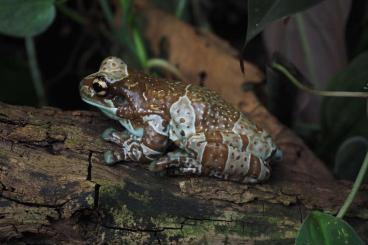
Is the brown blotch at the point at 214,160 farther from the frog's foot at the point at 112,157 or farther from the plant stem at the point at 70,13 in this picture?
the plant stem at the point at 70,13

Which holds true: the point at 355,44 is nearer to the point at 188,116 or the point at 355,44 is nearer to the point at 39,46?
the point at 188,116

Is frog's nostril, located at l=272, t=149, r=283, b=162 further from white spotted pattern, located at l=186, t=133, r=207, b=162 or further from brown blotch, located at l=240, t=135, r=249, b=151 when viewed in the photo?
white spotted pattern, located at l=186, t=133, r=207, b=162

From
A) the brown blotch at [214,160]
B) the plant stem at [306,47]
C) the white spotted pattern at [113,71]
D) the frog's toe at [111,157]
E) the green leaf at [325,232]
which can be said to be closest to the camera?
the green leaf at [325,232]

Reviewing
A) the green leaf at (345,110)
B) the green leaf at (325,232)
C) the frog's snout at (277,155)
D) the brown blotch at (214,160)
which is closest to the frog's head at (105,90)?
the brown blotch at (214,160)

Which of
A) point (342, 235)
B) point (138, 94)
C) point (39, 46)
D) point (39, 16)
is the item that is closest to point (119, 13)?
point (39, 46)

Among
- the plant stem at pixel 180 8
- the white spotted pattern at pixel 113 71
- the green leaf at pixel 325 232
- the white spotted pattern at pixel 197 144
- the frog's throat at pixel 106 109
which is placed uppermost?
the plant stem at pixel 180 8

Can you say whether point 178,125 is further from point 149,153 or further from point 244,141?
point 244,141

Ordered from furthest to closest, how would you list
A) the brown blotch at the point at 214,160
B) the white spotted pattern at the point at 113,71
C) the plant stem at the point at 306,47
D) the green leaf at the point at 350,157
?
the plant stem at the point at 306,47, the green leaf at the point at 350,157, the white spotted pattern at the point at 113,71, the brown blotch at the point at 214,160
